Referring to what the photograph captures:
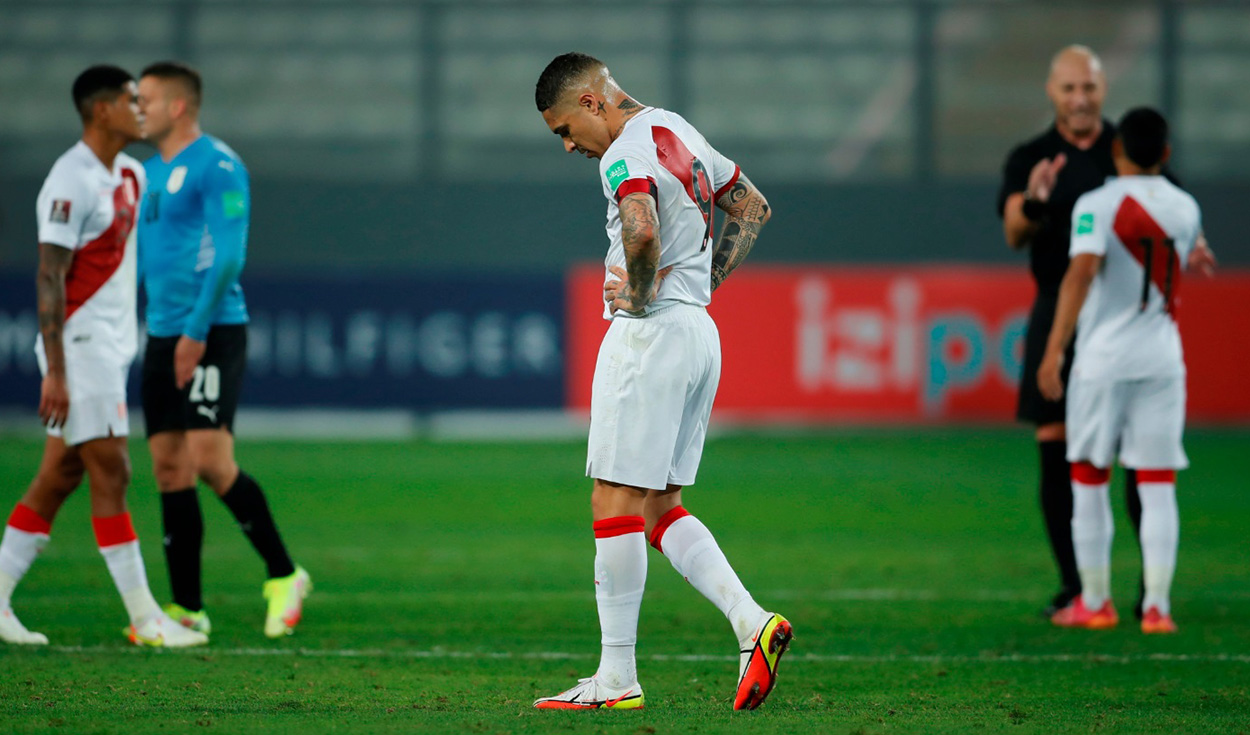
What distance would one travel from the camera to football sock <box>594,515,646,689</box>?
4520mm

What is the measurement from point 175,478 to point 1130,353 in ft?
13.0

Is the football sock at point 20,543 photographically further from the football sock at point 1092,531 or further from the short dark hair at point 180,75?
the football sock at point 1092,531

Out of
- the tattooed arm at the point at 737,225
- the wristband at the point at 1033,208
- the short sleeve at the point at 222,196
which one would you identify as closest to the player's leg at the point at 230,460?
the short sleeve at the point at 222,196

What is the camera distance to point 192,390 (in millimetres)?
5969

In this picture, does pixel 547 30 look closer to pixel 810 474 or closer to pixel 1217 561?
pixel 810 474

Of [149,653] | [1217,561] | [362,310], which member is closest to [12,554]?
[149,653]

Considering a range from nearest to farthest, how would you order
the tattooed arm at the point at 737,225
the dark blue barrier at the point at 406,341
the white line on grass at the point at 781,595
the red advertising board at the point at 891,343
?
the tattooed arm at the point at 737,225
the white line on grass at the point at 781,595
the red advertising board at the point at 891,343
the dark blue barrier at the point at 406,341

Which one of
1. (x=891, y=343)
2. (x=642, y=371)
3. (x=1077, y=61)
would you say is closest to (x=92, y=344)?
(x=642, y=371)

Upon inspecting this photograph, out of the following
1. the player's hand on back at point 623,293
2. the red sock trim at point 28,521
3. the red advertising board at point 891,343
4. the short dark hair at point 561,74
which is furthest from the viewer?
the red advertising board at point 891,343

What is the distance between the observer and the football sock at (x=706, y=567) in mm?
4539

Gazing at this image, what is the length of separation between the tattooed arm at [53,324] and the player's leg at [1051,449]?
4123 mm

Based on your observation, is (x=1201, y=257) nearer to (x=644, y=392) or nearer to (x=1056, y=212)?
(x=1056, y=212)

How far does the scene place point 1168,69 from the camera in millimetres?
19453

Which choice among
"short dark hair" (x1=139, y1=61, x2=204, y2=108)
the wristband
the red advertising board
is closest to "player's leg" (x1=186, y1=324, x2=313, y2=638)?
"short dark hair" (x1=139, y1=61, x2=204, y2=108)
